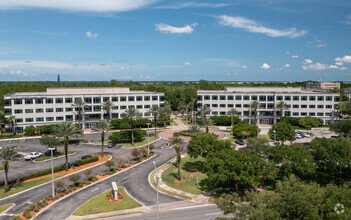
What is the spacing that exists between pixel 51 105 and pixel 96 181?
62.0 metres

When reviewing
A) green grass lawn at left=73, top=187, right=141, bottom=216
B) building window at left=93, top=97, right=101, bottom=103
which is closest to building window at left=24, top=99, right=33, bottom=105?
building window at left=93, top=97, right=101, bottom=103

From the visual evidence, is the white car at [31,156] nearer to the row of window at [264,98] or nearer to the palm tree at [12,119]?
the palm tree at [12,119]

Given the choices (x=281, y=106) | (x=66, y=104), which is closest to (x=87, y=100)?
(x=66, y=104)

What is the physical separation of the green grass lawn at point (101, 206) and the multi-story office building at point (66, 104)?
2722 inches

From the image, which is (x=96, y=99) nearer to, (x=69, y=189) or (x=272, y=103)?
(x=69, y=189)

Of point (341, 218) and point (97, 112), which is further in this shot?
point (97, 112)

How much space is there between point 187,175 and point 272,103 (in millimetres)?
75924

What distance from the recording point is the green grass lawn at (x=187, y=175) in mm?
52812

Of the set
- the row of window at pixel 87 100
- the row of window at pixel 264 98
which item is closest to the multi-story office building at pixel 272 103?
the row of window at pixel 264 98

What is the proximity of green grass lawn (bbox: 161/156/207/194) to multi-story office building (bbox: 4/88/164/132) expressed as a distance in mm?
54476

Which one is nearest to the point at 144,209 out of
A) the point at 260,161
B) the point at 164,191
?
the point at 164,191

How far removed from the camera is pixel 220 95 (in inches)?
4865

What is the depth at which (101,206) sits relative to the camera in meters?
44.1

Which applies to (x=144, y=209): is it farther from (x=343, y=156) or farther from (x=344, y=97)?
(x=344, y=97)
